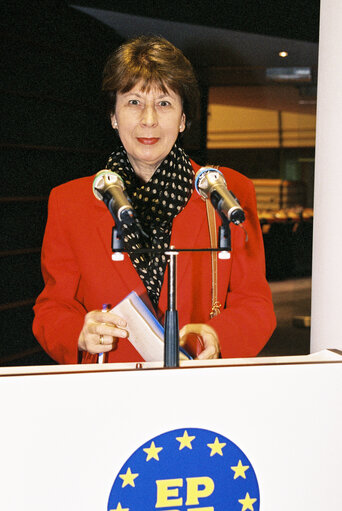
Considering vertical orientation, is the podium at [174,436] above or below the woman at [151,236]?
below

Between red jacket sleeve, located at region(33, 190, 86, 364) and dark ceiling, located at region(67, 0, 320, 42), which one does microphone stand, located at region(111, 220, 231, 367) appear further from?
dark ceiling, located at region(67, 0, 320, 42)

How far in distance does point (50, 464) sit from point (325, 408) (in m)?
0.53

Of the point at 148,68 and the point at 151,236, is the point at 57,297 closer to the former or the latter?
the point at 151,236

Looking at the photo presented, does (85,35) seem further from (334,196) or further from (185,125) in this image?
(334,196)

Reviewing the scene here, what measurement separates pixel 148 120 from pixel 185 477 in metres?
1.02

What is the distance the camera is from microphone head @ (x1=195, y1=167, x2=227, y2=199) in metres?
1.04

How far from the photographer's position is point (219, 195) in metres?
1.00

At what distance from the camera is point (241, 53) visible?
5.33 meters

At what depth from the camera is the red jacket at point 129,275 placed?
166 cm

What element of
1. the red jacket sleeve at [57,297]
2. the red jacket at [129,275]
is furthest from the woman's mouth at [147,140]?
the red jacket sleeve at [57,297]

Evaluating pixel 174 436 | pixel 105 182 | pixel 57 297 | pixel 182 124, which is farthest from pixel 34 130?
pixel 174 436

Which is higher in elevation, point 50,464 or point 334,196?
point 334,196

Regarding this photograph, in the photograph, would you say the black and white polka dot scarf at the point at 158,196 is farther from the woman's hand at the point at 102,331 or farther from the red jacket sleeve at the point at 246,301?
the woman's hand at the point at 102,331

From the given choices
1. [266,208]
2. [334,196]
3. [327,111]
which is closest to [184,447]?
[334,196]
